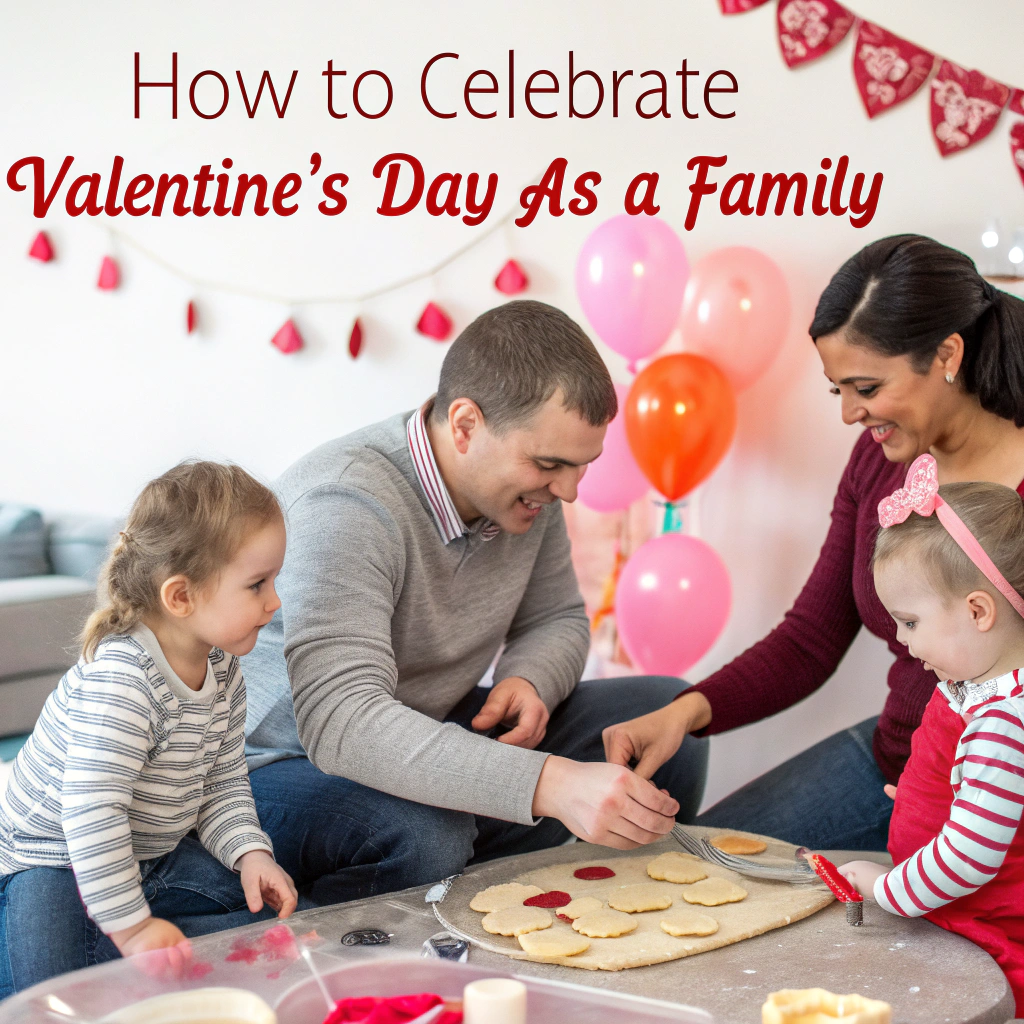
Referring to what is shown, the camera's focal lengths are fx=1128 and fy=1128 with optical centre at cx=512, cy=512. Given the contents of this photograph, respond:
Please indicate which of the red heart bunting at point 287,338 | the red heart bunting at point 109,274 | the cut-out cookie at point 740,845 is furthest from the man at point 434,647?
the red heart bunting at point 109,274

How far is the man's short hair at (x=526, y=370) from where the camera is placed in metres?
1.50

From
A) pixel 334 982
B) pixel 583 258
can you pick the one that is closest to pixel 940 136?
pixel 583 258

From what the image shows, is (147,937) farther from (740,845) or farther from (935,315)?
(935,315)

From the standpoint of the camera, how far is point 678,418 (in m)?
2.15

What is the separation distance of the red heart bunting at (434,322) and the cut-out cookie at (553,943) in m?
1.74

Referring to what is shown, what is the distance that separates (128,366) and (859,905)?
2.49 metres

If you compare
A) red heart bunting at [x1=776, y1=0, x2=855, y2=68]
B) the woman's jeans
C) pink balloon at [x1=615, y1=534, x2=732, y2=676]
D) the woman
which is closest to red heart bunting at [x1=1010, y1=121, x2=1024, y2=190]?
red heart bunting at [x1=776, y1=0, x2=855, y2=68]

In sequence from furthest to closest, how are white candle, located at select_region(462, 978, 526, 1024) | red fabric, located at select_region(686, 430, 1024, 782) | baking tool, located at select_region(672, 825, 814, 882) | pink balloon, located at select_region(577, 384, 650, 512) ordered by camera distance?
pink balloon, located at select_region(577, 384, 650, 512) < red fabric, located at select_region(686, 430, 1024, 782) < baking tool, located at select_region(672, 825, 814, 882) < white candle, located at select_region(462, 978, 526, 1024)

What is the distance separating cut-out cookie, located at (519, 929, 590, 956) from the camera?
3.76 ft

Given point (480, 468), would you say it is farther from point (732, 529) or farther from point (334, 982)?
point (732, 529)

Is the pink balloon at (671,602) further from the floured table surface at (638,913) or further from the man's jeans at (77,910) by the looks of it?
the man's jeans at (77,910)

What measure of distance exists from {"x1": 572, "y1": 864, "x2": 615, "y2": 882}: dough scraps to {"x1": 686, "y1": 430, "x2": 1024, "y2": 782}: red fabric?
1.24ft

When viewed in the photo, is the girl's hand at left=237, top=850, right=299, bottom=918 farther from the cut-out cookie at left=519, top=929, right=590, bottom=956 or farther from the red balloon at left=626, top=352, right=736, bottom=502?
the red balloon at left=626, top=352, right=736, bottom=502

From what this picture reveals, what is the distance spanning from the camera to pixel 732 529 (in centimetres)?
261
